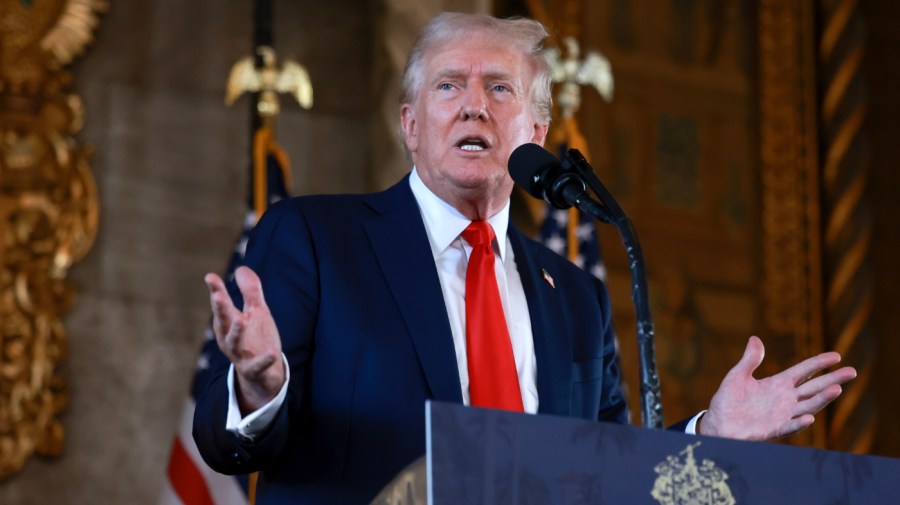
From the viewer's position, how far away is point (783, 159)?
764 cm

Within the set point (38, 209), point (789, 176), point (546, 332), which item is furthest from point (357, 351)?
point (789, 176)

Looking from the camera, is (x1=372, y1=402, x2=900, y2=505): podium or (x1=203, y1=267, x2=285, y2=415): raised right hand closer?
(x1=372, y1=402, x2=900, y2=505): podium

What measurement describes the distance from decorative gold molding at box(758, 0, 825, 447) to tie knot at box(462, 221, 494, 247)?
4642mm

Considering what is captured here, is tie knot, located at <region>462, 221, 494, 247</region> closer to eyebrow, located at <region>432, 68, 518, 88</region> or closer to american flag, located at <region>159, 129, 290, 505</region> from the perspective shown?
eyebrow, located at <region>432, 68, 518, 88</region>

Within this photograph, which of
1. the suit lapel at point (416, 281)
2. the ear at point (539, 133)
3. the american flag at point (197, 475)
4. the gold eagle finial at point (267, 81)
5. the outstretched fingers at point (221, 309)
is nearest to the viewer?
the outstretched fingers at point (221, 309)

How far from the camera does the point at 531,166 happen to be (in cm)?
262

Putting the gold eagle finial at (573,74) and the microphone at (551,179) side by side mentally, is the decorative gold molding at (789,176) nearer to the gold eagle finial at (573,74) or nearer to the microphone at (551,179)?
the gold eagle finial at (573,74)

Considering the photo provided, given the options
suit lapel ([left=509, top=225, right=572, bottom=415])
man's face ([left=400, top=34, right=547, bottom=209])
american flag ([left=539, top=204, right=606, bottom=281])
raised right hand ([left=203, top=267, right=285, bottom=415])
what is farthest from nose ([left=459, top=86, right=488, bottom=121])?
american flag ([left=539, top=204, right=606, bottom=281])

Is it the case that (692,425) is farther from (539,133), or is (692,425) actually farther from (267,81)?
(267,81)

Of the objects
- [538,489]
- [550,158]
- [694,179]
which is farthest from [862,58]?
[538,489]

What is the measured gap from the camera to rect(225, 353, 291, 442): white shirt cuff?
2398 mm

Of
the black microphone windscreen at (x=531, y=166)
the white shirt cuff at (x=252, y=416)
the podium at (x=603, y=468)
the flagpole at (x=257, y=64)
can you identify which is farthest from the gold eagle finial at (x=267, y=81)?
the podium at (x=603, y=468)

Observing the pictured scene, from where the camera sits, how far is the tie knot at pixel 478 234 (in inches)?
118

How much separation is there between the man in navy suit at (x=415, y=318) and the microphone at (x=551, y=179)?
31 centimetres
